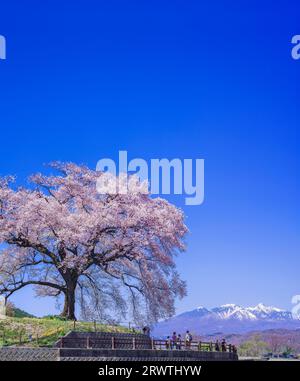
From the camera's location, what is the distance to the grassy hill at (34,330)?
45156 mm

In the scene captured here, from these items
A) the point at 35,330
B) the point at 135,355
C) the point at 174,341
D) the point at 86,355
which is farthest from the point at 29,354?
the point at 174,341

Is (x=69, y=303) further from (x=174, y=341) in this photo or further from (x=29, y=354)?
(x=29, y=354)

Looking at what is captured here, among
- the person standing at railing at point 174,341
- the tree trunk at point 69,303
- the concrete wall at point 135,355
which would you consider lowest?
the concrete wall at point 135,355

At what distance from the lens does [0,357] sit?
128 ft

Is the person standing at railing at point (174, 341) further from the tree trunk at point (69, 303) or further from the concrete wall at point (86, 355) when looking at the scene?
the tree trunk at point (69, 303)

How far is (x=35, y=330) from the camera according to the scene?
47.2 metres

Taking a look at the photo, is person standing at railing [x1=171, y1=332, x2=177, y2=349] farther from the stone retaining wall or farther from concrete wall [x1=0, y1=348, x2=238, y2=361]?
the stone retaining wall

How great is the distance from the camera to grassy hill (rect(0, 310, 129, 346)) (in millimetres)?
45156

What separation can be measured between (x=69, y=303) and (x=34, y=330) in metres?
6.85

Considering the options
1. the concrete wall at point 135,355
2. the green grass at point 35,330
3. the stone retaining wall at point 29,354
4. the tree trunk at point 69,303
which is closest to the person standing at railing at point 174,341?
the concrete wall at point 135,355

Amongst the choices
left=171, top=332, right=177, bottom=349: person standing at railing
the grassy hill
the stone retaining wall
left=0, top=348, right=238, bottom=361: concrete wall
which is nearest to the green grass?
the grassy hill
